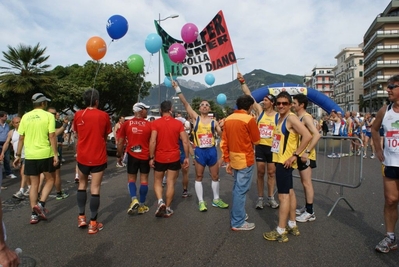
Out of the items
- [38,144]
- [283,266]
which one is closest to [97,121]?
[38,144]

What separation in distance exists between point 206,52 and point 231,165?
16.5 feet

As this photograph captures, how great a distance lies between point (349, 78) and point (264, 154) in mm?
101120

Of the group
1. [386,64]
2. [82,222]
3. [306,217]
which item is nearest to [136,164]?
[82,222]

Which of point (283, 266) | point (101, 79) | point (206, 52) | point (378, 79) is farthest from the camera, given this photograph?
point (378, 79)

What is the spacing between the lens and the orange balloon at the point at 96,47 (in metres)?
7.26

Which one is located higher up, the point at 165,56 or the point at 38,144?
the point at 165,56

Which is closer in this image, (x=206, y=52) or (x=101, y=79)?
(x=206, y=52)

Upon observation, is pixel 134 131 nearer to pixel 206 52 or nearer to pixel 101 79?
pixel 206 52

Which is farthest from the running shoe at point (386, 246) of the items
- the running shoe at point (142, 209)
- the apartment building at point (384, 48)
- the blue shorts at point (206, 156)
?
the apartment building at point (384, 48)

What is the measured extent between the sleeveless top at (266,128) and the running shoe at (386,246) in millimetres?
2306

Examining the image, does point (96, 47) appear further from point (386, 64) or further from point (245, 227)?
point (386, 64)

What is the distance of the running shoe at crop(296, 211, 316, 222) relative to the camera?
4.72 meters

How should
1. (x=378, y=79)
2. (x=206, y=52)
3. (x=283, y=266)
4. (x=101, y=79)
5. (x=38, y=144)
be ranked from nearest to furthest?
(x=283, y=266), (x=38, y=144), (x=206, y=52), (x=101, y=79), (x=378, y=79)

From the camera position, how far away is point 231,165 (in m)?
4.57
